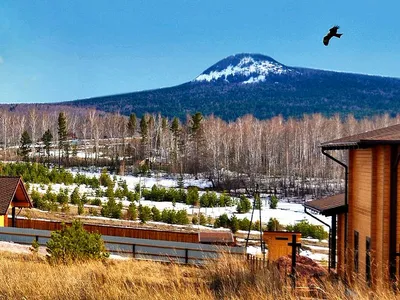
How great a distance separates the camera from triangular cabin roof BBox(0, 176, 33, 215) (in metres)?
23.2

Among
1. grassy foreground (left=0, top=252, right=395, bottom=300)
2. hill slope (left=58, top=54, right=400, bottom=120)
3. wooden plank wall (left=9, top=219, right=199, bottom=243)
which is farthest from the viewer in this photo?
hill slope (left=58, top=54, right=400, bottom=120)

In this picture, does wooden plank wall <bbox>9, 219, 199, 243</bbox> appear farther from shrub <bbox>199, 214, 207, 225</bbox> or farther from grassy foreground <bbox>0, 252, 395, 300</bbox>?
grassy foreground <bbox>0, 252, 395, 300</bbox>

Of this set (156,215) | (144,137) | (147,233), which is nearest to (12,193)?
(147,233)

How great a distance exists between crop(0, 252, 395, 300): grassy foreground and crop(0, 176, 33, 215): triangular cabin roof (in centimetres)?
1611

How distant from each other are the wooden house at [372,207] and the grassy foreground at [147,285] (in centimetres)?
291

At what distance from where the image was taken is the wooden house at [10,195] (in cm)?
2317

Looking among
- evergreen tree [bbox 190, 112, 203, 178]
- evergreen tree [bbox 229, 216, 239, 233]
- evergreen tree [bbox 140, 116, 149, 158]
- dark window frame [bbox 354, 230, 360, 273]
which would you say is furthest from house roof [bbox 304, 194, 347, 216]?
evergreen tree [bbox 140, 116, 149, 158]

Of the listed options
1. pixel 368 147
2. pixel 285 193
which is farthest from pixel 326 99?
pixel 368 147

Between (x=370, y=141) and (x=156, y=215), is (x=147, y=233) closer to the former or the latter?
(x=156, y=215)

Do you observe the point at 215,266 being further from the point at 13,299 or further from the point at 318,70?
the point at 318,70

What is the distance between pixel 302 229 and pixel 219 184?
1065 inches

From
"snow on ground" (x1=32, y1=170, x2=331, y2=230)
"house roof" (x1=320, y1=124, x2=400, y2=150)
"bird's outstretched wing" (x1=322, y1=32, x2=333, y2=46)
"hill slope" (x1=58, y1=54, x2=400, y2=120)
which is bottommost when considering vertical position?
"snow on ground" (x1=32, y1=170, x2=331, y2=230)

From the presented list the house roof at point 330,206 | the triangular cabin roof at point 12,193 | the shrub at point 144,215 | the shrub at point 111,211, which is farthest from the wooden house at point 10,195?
the house roof at point 330,206

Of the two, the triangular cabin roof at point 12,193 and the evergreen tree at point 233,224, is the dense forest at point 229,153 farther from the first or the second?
the triangular cabin roof at point 12,193
